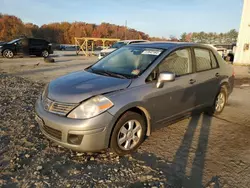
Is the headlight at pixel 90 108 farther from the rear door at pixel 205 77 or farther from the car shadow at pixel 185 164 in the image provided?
the rear door at pixel 205 77

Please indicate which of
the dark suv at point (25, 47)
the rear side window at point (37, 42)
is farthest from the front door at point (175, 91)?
the rear side window at point (37, 42)

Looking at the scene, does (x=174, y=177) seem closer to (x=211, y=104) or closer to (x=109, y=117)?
(x=109, y=117)

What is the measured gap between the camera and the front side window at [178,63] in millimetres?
3753

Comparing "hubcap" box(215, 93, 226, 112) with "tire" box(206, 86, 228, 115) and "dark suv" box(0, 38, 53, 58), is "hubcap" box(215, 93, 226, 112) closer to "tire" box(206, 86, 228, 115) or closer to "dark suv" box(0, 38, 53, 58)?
"tire" box(206, 86, 228, 115)

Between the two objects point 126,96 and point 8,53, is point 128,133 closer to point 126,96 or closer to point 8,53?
point 126,96

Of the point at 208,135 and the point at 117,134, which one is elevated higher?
the point at 117,134

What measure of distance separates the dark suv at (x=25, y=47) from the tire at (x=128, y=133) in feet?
62.2

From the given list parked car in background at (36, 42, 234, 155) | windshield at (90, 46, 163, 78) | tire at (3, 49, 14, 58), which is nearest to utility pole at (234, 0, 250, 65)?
parked car in background at (36, 42, 234, 155)

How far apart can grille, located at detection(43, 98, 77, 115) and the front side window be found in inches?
62.5

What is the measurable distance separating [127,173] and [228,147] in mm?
1884

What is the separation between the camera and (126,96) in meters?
3.13

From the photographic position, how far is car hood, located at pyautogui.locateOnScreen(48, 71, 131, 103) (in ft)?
9.87

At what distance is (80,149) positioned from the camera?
9.71 feet

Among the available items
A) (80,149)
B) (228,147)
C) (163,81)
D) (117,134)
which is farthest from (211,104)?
(80,149)
